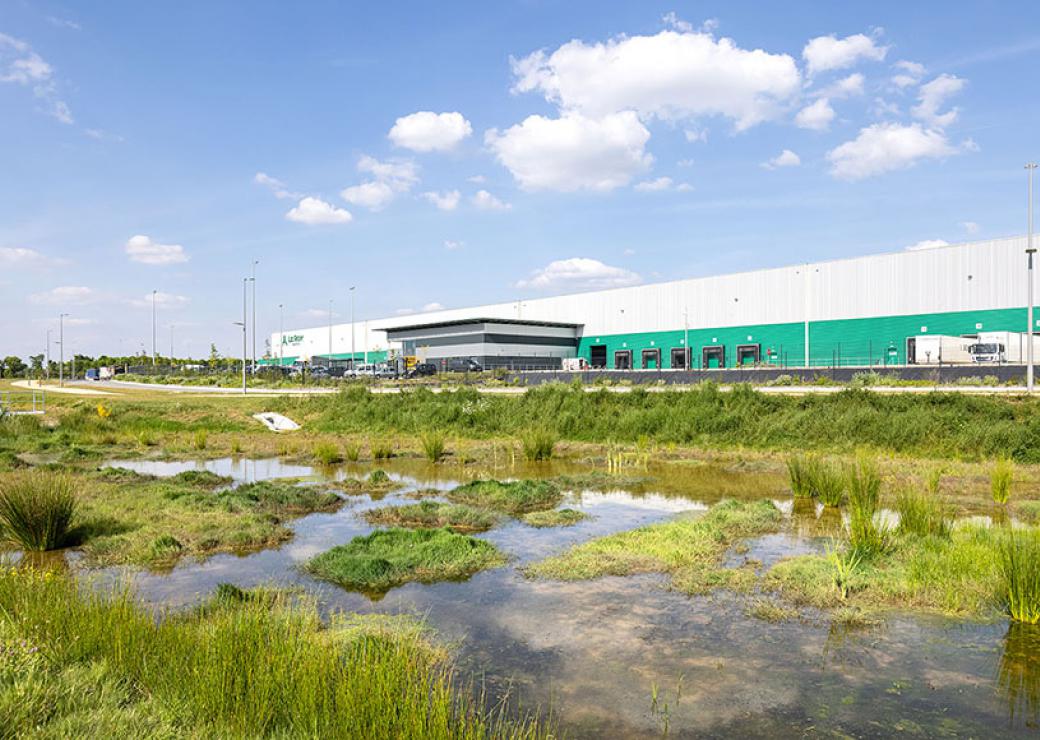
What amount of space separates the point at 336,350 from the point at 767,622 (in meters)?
108

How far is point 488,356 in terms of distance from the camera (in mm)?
77250

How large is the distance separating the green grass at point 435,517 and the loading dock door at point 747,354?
181ft

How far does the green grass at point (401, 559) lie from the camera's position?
9195mm

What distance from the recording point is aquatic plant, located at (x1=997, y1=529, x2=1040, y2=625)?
7.23 metres

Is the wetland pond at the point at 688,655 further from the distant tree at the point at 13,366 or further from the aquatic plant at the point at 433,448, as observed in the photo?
the distant tree at the point at 13,366

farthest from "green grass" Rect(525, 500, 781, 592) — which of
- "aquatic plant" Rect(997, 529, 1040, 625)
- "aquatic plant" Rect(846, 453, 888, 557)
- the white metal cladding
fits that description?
the white metal cladding

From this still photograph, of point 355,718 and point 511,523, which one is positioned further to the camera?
point 511,523

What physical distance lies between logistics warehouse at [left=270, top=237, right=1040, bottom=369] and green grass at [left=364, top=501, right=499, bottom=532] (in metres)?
38.6

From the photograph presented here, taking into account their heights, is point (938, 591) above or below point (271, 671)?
below

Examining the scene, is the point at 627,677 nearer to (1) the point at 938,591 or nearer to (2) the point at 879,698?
(2) the point at 879,698

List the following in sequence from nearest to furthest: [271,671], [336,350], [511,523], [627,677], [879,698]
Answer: [271,671] → [879,698] → [627,677] → [511,523] → [336,350]

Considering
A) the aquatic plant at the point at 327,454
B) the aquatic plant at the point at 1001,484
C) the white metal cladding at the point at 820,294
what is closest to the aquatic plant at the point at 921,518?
the aquatic plant at the point at 1001,484

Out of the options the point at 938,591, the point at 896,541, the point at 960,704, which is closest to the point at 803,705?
the point at 960,704

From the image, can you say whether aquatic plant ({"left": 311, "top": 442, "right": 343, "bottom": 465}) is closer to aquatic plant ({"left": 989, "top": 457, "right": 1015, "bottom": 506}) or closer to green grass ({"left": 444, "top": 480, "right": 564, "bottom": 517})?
green grass ({"left": 444, "top": 480, "right": 564, "bottom": 517})
